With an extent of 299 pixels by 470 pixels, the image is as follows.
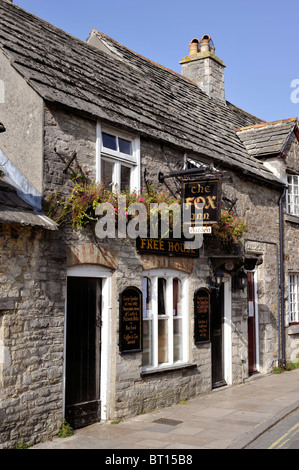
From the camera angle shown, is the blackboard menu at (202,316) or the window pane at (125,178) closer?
the window pane at (125,178)

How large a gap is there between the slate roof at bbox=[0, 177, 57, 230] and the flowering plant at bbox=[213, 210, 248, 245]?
4597mm

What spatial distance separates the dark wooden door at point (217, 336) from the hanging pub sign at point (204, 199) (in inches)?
90.1

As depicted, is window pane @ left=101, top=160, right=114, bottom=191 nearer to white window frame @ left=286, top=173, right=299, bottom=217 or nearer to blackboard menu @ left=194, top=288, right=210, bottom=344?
blackboard menu @ left=194, top=288, right=210, bottom=344

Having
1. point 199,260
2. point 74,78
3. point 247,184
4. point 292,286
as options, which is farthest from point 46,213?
point 292,286

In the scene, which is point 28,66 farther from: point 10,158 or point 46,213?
point 46,213

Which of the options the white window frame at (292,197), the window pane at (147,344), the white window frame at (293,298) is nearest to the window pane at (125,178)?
the window pane at (147,344)

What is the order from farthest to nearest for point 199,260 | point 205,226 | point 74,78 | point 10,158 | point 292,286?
point 292,286 < point 199,260 < point 205,226 < point 74,78 < point 10,158

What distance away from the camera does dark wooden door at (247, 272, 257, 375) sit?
1295cm

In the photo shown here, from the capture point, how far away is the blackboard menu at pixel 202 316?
1023 centimetres

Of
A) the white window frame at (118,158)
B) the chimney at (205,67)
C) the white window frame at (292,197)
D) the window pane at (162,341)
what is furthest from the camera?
the chimney at (205,67)

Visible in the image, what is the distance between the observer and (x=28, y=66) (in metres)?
7.90

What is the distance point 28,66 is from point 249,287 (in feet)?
25.9

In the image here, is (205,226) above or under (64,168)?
under

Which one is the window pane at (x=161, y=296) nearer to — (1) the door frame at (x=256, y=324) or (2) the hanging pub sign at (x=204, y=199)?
(2) the hanging pub sign at (x=204, y=199)
